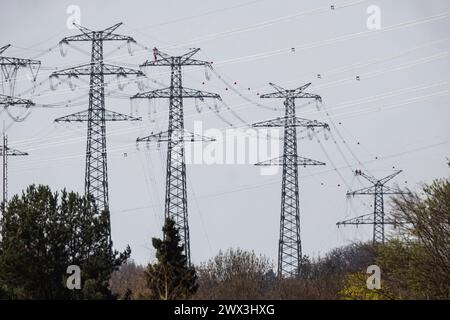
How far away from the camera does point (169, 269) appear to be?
60156 mm

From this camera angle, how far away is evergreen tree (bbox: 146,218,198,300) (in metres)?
A: 59.8

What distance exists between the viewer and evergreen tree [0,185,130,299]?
2441 inches

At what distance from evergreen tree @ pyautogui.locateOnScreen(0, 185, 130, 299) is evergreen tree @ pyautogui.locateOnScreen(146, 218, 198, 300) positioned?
3024mm

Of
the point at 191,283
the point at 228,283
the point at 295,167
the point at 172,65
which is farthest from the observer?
the point at 228,283

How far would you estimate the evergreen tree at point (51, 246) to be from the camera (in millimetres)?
62000

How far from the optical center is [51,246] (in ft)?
211

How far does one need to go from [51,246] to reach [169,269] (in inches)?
343

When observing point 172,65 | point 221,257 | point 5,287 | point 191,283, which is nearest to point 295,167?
point 172,65

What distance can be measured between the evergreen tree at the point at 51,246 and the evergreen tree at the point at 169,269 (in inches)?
119
